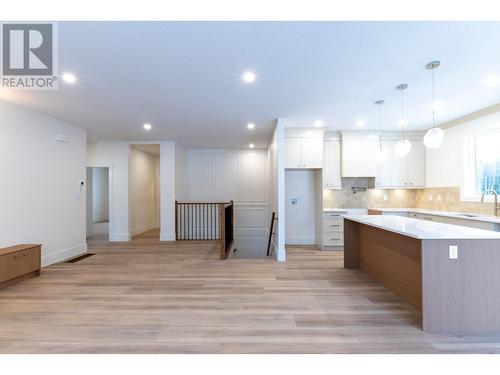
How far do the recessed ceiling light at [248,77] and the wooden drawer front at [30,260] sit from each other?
13.2 ft

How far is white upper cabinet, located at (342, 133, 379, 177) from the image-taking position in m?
5.69

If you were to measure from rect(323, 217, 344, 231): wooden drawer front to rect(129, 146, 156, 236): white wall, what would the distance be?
5.19m

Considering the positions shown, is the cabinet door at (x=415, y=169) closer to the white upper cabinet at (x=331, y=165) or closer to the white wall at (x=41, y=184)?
the white upper cabinet at (x=331, y=165)

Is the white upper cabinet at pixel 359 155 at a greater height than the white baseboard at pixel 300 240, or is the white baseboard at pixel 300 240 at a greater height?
the white upper cabinet at pixel 359 155

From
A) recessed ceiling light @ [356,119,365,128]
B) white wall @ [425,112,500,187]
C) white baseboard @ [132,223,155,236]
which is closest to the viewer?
white wall @ [425,112,500,187]

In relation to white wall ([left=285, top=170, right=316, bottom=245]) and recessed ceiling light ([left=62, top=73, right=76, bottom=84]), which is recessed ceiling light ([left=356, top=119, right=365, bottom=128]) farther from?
recessed ceiling light ([left=62, top=73, right=76, bottom=84])

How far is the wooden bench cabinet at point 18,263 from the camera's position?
3.43m

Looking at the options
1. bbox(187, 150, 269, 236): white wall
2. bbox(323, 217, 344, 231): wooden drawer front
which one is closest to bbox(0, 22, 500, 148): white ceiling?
bbox(323, 217, 344, 231): wooden drawer front

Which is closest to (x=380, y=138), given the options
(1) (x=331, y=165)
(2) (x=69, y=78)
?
(1) (x=331, y=165)

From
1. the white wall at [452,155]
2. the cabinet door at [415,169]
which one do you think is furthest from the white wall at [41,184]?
the white wall at [452,155]

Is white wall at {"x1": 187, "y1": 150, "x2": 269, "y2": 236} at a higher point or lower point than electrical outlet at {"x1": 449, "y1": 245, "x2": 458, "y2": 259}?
higher

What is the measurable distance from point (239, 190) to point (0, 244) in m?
5.71
